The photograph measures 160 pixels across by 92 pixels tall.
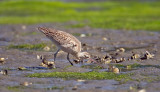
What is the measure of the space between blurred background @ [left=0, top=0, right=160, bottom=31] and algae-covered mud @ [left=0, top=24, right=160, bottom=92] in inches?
203

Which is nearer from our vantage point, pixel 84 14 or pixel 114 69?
pixel 114 69

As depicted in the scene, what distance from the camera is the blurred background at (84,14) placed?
24.8 metres

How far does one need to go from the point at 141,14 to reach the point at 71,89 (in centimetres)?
2143

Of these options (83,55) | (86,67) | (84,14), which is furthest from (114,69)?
(84,14)

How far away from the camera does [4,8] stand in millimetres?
34250

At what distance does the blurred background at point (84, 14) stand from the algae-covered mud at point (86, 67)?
5158mm

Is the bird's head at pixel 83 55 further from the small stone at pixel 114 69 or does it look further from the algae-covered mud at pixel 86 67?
the small stone at pixel 114 69

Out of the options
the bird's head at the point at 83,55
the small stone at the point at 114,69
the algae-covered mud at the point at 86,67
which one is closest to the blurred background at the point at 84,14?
the algae-covered mud at the point at 86,67

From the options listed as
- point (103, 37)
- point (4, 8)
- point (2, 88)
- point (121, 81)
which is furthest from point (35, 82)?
point (4, 8)

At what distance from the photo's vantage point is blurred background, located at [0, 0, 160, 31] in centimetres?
2479

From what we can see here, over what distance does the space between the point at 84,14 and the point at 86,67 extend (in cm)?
1785

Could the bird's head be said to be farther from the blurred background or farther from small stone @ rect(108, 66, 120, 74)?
the blurred background

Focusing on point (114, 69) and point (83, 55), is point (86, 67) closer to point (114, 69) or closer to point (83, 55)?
point (83, 55)

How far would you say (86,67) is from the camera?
12.7m
